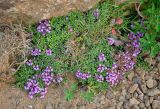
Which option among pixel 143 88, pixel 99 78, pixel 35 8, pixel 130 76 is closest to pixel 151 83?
pixel 143 88

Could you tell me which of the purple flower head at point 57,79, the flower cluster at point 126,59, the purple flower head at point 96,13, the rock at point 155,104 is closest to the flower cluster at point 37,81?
the purple flower head at point 57,79

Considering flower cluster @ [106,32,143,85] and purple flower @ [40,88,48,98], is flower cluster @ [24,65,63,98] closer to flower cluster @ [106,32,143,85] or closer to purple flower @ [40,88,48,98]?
purple flower @ [40,88,48,98]

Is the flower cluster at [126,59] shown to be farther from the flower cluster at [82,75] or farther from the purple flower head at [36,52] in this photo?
the purple flower head at [36,52]

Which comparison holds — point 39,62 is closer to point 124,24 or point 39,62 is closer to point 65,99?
point 65,99

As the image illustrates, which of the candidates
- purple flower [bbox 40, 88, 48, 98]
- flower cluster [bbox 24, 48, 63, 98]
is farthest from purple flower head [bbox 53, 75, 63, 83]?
purple flower [bbox 40, 88, 48, 98]

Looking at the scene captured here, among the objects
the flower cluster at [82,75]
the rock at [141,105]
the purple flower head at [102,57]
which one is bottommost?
the rock at [141,105]
